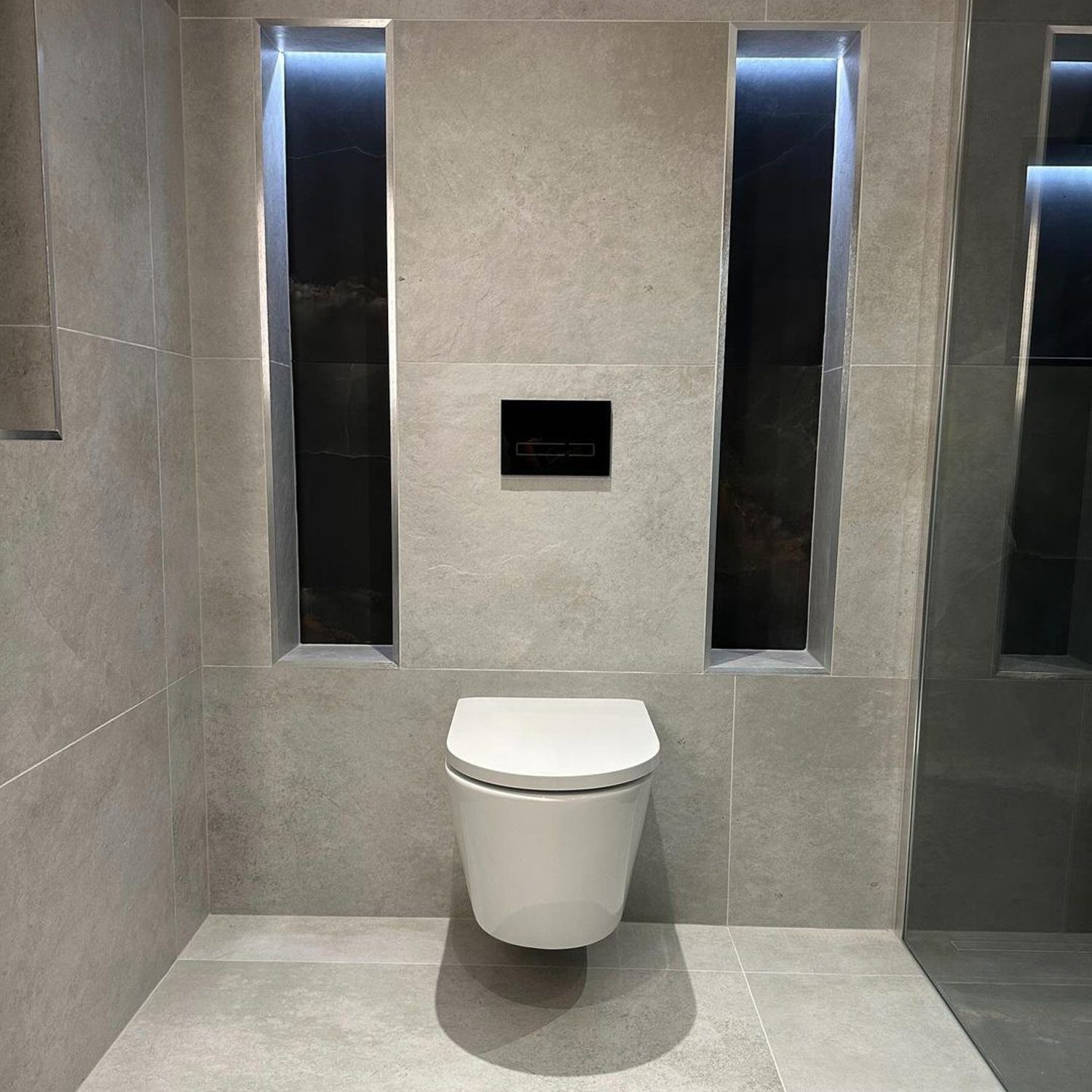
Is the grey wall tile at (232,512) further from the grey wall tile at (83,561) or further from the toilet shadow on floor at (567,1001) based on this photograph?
the toilet shadow on floor at (567,1001)

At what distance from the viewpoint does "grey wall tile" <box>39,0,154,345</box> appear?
1.35 metres

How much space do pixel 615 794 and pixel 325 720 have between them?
2.59 feet

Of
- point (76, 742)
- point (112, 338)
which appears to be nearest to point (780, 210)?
point (112, 338)

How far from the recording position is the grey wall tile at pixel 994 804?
1.32 m

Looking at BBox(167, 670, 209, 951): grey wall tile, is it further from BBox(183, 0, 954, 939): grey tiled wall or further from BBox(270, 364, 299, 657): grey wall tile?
BBox(270, 364, 299, 657): grey wall tile

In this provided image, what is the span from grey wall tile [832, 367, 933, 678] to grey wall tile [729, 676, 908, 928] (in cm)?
9

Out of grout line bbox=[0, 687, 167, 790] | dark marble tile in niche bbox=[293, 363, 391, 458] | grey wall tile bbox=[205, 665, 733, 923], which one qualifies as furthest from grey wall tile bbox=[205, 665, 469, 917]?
dark marble tile in niche bbox=[293, 363, 391, 458]

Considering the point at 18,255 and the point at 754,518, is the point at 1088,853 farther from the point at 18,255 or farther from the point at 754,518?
the point at 18,255

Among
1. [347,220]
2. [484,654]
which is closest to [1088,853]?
[484,654]

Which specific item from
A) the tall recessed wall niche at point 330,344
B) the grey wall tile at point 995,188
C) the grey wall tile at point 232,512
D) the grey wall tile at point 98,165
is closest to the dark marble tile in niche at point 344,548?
the tall recessed wall niche at point 330,344

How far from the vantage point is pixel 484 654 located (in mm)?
1916

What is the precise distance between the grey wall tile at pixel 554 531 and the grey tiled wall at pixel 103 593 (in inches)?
19.3

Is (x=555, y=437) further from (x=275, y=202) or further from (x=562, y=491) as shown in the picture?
(x=275, y=202)

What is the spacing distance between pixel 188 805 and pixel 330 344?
1.07 m
